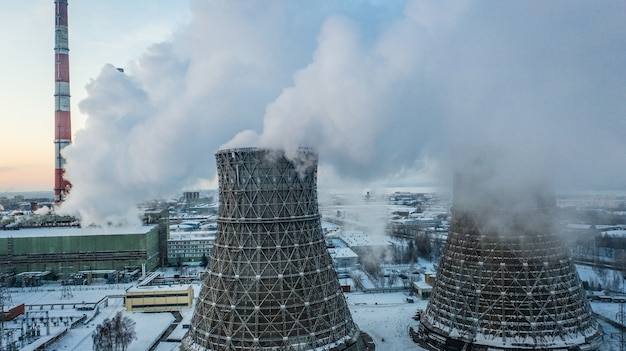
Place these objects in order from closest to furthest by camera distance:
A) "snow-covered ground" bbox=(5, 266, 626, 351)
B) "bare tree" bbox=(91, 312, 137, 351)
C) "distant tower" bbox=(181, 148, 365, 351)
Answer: "distant tower" bbox=(181, 148, 365, 351) < "bare tree" bbox=(91, 312, 137, 351) < "snow-covered ground" bbox=(5, 266, 626, 351)

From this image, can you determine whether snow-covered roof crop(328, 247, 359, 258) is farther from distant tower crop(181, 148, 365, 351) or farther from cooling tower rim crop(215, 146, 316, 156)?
cooling tower rim crop(215, 146, 316, 156)

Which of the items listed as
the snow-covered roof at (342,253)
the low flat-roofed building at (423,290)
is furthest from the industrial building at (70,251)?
the low flat-roofed building at (423,290)

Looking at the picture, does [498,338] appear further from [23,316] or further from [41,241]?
[41,241]

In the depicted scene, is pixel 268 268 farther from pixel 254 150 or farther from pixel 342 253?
pixel 342 253

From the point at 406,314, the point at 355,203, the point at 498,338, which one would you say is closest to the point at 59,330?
the point at 406,314

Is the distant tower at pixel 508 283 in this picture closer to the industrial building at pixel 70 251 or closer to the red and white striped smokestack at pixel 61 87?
the industrial building at pixel 70 251

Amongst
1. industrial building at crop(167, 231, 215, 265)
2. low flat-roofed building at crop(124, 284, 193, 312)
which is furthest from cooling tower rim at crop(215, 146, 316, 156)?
industrial building at crop(167, 231, 215, 265)

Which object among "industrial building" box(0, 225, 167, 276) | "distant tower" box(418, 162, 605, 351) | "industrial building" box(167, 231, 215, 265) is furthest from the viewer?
"industrial building" box(167, 231, 215, 265)
